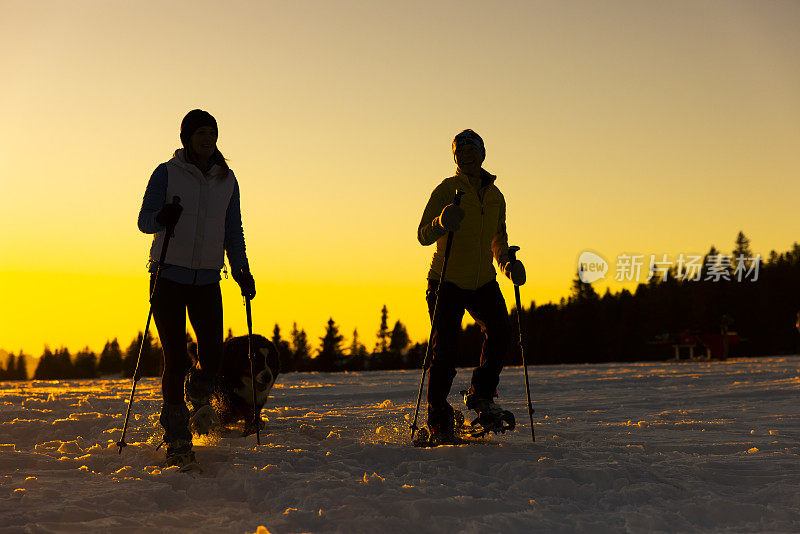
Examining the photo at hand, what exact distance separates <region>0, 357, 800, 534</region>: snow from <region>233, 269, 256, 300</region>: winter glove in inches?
43.1

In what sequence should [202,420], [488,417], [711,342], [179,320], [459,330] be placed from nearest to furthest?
[179,320] < [488,417] < [459,330] < [202,420] < [711,342]

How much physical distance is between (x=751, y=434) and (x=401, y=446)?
9.36 feet

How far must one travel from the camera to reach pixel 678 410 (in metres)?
8.27

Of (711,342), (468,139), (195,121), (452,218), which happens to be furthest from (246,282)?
(711,342)

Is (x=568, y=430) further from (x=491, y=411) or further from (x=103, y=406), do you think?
(x=103, y=406)

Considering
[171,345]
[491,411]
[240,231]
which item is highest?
[240,231]

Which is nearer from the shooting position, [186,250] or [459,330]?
[186,250]

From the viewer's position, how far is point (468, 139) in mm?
5684

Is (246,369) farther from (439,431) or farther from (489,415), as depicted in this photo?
(489,415)

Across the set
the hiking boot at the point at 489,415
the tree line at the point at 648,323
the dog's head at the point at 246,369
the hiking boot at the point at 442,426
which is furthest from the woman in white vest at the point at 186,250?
the tree line at the point at 648,323

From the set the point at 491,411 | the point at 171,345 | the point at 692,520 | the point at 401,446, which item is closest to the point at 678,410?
the point at 491,411

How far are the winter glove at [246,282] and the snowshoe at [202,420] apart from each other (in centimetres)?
113

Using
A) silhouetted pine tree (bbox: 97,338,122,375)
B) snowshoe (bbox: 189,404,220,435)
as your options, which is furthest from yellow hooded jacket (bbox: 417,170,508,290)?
silhouetted pine tree (bbox: 97,338,122,375)

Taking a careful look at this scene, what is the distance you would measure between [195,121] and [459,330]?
233 centimetres
